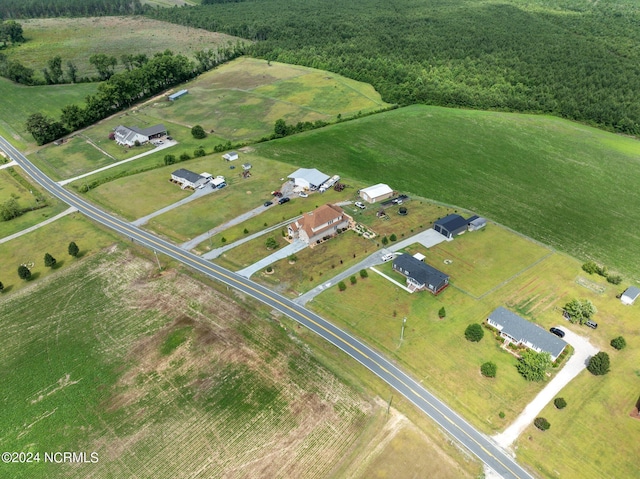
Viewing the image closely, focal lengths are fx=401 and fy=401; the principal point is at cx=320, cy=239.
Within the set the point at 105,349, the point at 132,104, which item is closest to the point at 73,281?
the point at 105,349

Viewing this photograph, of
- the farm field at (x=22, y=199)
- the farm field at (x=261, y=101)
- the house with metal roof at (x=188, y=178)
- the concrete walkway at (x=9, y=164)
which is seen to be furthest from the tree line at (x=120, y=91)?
the house with metal roof at (x=188, y=178)

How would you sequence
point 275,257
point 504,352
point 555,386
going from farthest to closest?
point 275,257 → point 504,352 → point 555,386

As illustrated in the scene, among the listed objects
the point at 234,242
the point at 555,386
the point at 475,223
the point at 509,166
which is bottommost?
the point at 234,242

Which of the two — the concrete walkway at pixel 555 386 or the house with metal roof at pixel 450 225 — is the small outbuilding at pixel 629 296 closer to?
the concrete walkway at pixel 555 386

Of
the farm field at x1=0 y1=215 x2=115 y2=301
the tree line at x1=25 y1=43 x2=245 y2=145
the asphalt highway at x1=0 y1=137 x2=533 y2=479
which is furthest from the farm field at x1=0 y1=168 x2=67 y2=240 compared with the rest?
the tree line at x1=25 y1=43 x2=245 y2=145

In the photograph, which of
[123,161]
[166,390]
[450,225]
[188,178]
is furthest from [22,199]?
[450,225]

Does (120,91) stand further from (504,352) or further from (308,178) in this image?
(504,352)

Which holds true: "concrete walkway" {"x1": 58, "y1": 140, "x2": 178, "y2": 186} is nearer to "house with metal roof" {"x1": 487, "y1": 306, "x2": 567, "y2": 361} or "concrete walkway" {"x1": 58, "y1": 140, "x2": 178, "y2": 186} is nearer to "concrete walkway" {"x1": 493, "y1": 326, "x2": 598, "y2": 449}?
"house with metal roof" {"x1": 487, "y1": 306, "x2": 567, "y2": 361}

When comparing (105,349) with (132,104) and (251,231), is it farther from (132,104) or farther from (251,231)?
(132,104)
